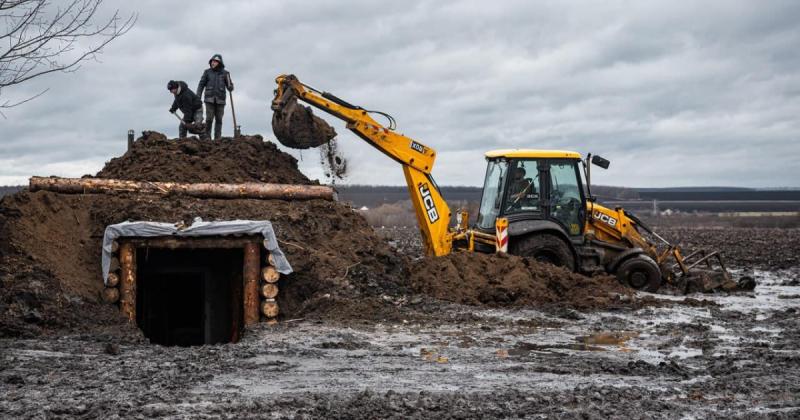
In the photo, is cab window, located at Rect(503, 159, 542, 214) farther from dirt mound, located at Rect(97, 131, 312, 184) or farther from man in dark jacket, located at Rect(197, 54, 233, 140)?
man in dark jacket, located at Rect(197, 54, 233, 140)

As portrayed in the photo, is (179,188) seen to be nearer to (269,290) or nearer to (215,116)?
→ (269,290)

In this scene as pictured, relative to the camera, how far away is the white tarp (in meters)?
13.1

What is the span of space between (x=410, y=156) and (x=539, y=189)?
2413 millimetres

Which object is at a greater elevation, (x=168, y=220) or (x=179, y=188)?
(x=179, y=188)

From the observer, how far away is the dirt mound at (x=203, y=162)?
15.6 metres

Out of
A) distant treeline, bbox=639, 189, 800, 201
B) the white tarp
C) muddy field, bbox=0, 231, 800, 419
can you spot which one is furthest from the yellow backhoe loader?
distant treeline, bbox=639, 189, 800, 201

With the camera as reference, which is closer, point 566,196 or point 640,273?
point 566,196

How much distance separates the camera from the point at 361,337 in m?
12.0

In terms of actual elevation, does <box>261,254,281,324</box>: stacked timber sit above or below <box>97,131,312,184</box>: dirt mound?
below

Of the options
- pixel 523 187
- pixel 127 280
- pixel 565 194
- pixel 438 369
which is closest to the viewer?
pixel 438 369

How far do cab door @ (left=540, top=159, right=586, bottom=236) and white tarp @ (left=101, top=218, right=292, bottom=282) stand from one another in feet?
17.5

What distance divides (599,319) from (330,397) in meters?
6.77

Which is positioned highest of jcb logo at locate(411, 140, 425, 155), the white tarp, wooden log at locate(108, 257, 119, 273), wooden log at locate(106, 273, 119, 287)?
jcb logo at locate(411, 140, 425, 155)

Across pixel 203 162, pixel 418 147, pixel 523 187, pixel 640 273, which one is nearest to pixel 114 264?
pixel 203 162
